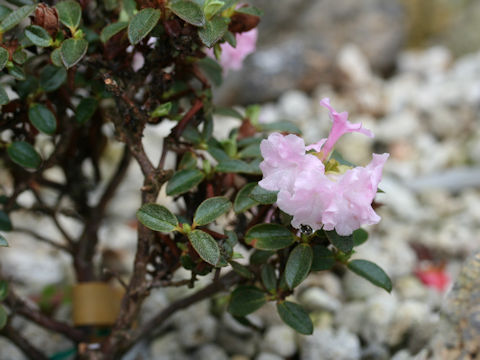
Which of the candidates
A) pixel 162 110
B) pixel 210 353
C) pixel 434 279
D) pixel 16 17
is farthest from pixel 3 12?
pixel 434 279

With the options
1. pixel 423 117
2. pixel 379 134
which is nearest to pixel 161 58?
pixel 379 134

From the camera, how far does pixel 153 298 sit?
1.54 meters

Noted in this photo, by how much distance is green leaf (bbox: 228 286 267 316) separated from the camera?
100cm

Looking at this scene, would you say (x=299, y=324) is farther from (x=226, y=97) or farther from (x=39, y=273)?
(x=226, y=97)

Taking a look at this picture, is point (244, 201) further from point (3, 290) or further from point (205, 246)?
point (3, 290)

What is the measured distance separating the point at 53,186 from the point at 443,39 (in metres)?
3.31

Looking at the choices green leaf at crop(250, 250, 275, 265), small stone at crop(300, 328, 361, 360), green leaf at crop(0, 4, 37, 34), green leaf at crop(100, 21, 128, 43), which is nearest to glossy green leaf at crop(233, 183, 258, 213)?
green leaf at crop(250, 250, 275, 265)

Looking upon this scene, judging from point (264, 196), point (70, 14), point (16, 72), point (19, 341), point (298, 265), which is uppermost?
A: point (70, 14)

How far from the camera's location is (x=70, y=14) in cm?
96

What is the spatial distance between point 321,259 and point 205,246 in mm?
219

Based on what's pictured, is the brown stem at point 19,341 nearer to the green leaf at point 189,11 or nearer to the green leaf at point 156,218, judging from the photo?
the green leaf at point 156,218

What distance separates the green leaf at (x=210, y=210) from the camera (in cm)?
89

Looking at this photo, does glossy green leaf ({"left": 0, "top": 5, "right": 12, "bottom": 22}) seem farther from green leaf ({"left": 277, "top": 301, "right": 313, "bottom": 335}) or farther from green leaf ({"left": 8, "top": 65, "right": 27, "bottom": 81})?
green leaf ({"left": 277, "top": 301, "right": 313, "bottom": 335})

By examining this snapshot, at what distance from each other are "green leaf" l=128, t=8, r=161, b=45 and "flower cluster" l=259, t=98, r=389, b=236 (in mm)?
263
